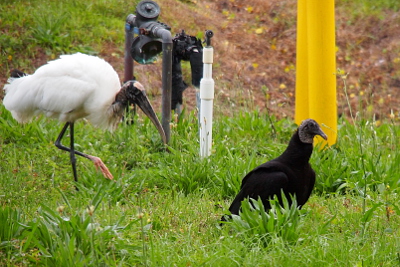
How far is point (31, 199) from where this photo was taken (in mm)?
4867

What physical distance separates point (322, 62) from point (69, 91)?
245 centimetres

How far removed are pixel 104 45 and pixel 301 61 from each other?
3.58 meters

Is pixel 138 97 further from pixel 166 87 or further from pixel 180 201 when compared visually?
pixel 180 201

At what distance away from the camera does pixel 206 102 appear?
18.6 feet

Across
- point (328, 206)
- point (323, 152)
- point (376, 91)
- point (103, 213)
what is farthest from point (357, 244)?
point (376, 91)

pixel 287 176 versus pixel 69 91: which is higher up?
pixel 69 91

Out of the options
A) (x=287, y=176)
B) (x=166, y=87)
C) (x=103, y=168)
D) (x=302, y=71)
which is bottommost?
(x=103, y=168)

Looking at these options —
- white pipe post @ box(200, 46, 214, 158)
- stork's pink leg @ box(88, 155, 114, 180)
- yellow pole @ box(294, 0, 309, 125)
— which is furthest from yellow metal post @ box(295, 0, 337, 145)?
stork's pink leg @ box(88, 155, 114, 180)

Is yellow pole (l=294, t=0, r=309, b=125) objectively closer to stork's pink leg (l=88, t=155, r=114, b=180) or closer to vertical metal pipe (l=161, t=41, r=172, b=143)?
vertical metal pipe (l=161, t=41, r=172, b=143)

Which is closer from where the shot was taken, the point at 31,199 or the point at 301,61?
the point at 31,199

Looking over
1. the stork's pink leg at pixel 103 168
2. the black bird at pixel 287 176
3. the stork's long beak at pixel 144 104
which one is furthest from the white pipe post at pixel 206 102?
the black bird at pixel 287 176

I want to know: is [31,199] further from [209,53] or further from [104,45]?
[104,45]

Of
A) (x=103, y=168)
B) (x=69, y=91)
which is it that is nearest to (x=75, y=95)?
(x=69, y=91)

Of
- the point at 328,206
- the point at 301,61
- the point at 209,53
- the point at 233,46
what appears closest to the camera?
the point at 328,206
